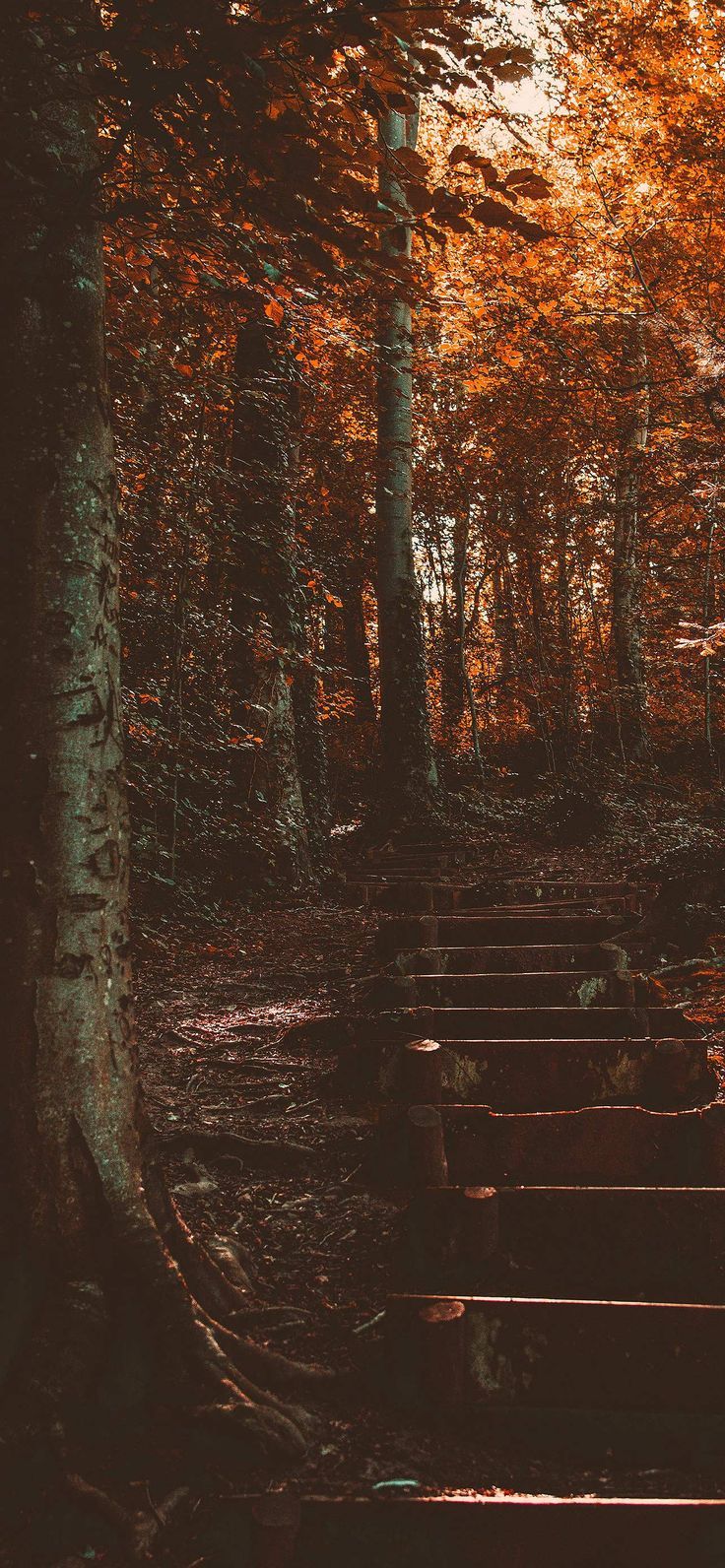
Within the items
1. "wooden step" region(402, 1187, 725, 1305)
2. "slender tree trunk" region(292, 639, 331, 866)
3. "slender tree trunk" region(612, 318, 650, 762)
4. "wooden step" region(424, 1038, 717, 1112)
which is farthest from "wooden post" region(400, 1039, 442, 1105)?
"slender tree trunk" region(612, 318, 650, 762)

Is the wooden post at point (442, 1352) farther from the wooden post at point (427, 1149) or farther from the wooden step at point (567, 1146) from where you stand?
the wooden step at point (567, 1146)

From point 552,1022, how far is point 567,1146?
100cm

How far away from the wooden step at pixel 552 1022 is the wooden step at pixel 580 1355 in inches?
73.0

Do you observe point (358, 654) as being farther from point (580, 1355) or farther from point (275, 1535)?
point (275, 1535)

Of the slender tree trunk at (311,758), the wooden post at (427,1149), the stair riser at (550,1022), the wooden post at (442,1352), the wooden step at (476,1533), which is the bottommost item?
the wooden step at (476,1533)

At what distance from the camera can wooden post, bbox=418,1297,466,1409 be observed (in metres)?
2.52

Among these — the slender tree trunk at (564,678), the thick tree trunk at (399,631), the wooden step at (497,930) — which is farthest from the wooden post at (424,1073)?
the slender tree trunk at (564,678)

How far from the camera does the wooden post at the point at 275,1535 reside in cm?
210

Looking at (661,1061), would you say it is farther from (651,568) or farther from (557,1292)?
(651,568)

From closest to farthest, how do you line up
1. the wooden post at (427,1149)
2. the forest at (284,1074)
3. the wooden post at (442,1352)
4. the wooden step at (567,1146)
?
the forest at (284,1074) → the wooden post at (442,1352) → the wooden post at (427,1149) → the wooden step at (567,1146)

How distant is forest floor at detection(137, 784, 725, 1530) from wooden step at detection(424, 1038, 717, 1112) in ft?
1.85

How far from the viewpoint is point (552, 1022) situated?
4.62 meters

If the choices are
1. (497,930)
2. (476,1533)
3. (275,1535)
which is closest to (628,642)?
(497,930)

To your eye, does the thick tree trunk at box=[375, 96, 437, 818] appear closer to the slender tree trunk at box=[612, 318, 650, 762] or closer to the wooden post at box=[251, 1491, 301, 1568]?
the slender tree trunk at box=[612, 318, 650, 762]
